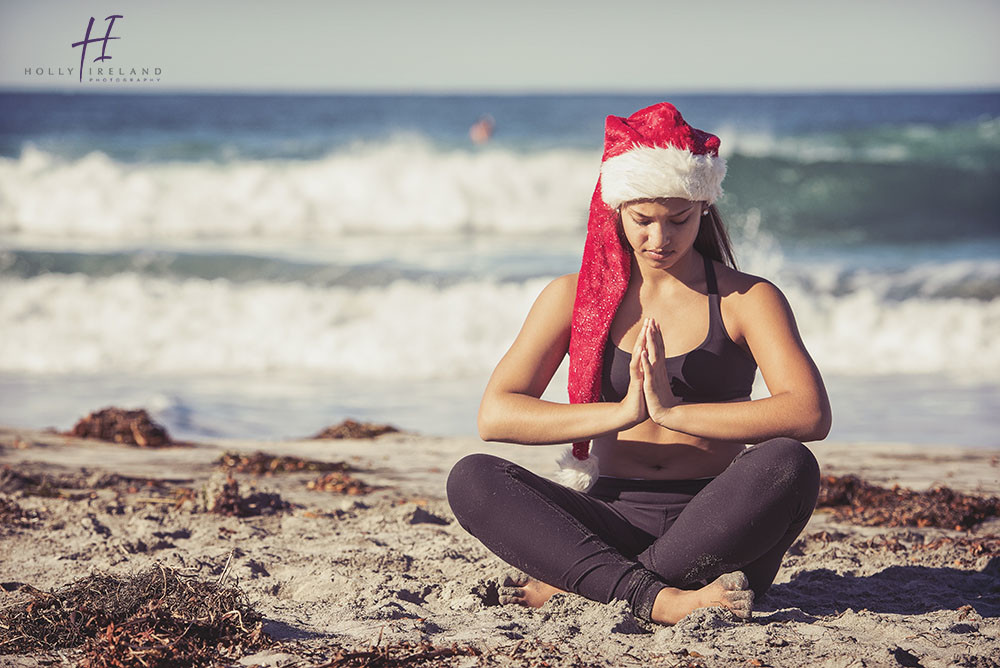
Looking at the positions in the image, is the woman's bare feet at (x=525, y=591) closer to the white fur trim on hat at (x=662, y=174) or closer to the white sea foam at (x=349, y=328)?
the white fur trim on hat at (x=662, y=174)

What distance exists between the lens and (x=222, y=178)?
20.0 meters

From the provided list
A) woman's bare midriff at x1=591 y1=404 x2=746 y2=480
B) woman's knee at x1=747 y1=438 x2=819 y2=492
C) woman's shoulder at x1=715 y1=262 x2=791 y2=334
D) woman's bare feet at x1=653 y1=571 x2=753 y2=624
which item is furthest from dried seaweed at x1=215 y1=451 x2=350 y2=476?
woman's knee at x1=747 y1=438 x2=819 y2=492

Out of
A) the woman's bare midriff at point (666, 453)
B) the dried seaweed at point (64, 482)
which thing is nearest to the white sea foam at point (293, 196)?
the dried seaweed at point (64, 482)

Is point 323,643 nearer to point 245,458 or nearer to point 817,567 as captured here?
point 817,567

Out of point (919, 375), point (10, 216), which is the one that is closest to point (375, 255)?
point (10, 216)

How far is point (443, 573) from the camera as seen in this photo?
12.6 ft

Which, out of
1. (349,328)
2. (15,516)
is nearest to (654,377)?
(15,516)

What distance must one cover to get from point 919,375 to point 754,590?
20.8 ft

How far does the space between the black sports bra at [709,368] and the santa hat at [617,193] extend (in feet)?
0.27

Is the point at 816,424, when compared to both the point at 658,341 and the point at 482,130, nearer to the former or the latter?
the point at 658,341

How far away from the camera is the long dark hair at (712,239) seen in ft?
11.0

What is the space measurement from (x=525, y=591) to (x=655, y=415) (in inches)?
32.5

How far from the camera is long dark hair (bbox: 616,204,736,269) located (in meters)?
3.37

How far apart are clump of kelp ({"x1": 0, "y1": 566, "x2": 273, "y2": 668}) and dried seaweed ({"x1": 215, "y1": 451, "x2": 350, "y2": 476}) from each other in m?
2.38
